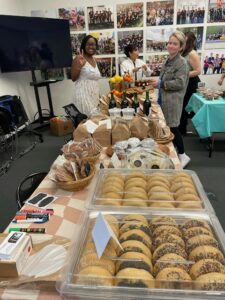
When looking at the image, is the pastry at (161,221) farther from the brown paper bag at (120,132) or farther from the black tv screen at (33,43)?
the black tv screen at (33,43)

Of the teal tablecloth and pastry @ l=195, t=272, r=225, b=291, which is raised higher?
pastry @ l=195, t=272, r=225, b=291

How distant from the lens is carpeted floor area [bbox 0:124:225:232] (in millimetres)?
2338

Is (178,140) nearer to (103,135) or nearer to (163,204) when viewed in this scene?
(103,135)

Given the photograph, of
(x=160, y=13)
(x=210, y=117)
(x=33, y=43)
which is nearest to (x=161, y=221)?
(x=210, y=117)

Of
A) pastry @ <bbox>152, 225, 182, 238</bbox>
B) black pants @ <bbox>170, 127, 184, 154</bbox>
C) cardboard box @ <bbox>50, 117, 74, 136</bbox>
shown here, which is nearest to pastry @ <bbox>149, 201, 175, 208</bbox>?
pastry @ <bbox>152, 225, 182, 238</bbox>

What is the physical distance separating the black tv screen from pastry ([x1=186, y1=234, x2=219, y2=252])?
393 cm

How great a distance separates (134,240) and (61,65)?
418 cm

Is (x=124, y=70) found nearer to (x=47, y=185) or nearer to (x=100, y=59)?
(x=100, y=59)

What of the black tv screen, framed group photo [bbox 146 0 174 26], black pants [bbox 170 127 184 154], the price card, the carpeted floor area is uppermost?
framed group photo [bbox 146 0 174 26]

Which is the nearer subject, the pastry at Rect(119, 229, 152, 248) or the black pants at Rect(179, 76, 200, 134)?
the pastry at Rect(119, 229, 152, 248)

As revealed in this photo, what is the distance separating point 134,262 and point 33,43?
4.18m

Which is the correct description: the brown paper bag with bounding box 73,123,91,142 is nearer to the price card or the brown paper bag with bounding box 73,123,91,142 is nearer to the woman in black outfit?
the price card

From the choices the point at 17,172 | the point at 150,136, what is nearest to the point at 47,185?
the point at 150,136

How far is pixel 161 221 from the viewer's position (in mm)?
815
